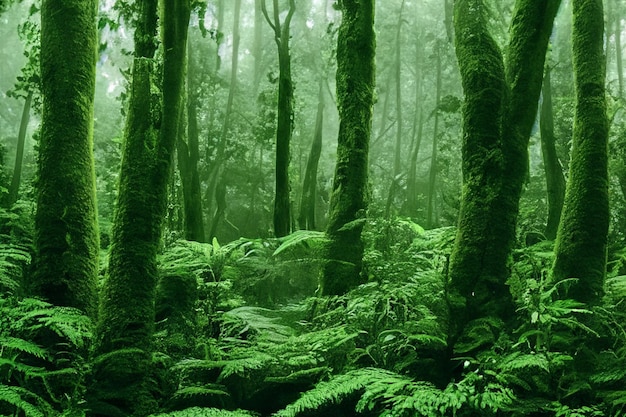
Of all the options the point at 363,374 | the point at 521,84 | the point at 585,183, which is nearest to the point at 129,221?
the point at 363,374

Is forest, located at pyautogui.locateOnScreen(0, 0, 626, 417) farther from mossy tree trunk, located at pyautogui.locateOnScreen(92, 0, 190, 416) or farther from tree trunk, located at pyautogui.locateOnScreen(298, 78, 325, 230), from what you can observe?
tree trunk, located at pyautogui.locateOnScreen(298, 78, 325, 230)

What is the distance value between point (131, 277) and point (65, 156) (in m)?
1.31

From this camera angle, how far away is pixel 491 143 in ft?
18.6

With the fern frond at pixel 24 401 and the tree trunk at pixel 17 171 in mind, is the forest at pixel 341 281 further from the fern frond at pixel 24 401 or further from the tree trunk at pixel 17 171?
the tree trunk at pixel 17 171

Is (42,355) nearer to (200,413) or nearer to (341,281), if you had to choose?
(200,413)

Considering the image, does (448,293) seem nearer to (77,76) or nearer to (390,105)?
(77,76)

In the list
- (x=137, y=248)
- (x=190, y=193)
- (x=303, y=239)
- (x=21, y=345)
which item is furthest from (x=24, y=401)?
(x=190, y=193)

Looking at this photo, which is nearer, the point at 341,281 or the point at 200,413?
the point at 200,413

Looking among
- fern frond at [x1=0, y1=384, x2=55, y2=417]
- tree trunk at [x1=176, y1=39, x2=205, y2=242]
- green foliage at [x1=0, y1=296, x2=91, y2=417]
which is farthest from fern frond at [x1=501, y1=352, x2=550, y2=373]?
tree trunk at [x1=176, y1=39, x2=205, y2=242]

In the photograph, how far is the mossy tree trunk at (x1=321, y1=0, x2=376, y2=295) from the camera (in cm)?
683

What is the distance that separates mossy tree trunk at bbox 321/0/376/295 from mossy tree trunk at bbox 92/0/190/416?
7.87 ft

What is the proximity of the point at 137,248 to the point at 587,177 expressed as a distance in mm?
4826

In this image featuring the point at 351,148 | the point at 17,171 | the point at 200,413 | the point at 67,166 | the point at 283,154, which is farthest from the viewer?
the point at 17,171

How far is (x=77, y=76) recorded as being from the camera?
5191mm
